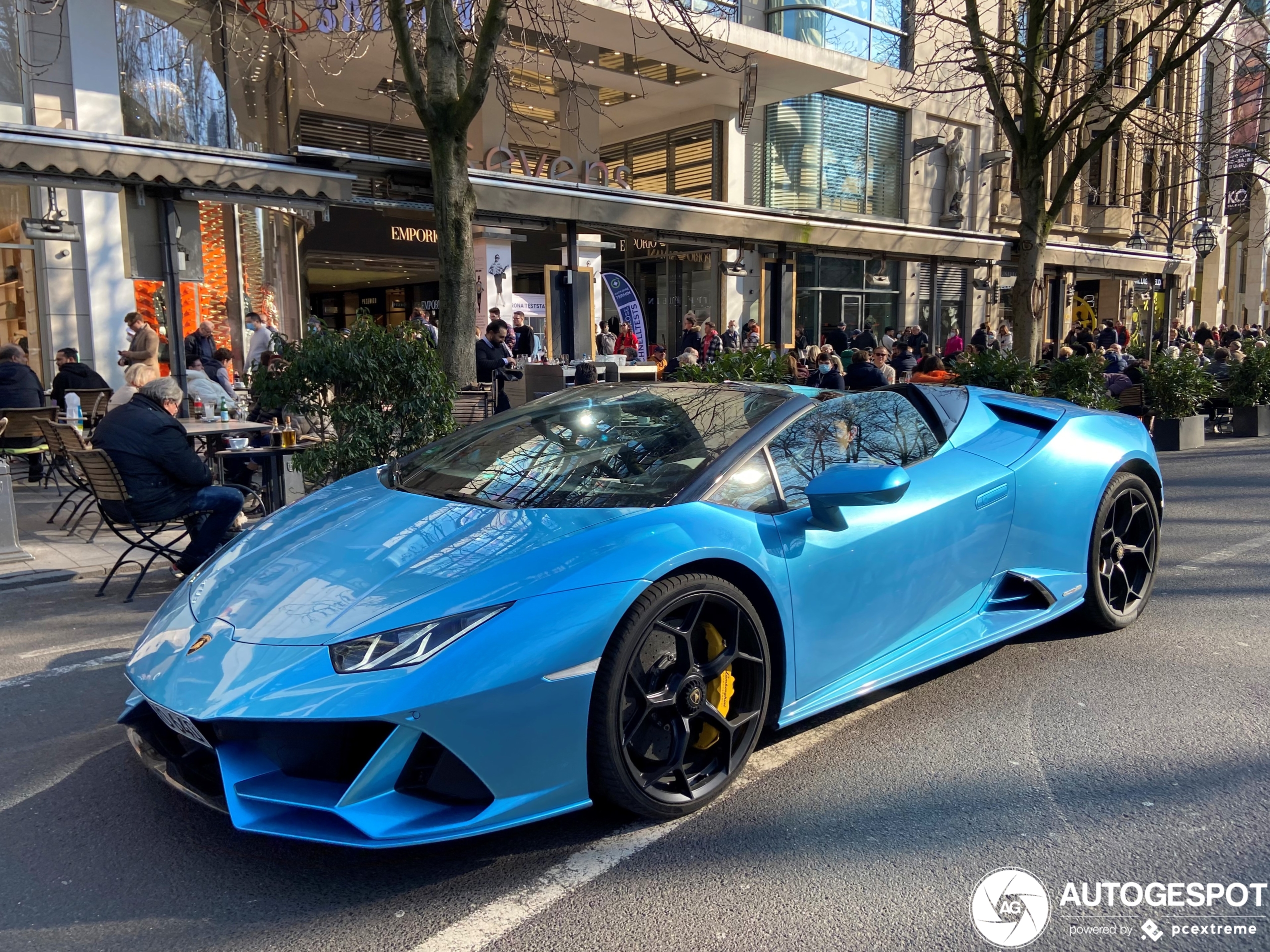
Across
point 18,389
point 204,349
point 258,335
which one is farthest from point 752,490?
point 258,335

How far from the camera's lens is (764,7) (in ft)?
67.0

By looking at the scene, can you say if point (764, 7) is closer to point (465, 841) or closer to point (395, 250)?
point (395, 250)

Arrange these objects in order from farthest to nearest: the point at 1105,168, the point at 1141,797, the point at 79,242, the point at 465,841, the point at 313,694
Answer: the point at 1105,168
the point at 79,242
the point at 1141,797
the point at 465,841
the point at 313,694

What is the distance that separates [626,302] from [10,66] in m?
10.8

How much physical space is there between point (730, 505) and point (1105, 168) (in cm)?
3653

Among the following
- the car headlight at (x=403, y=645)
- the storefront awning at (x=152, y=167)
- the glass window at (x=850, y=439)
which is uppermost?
the storefront awning at (x=152, y=167)

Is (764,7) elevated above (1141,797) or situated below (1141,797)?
above

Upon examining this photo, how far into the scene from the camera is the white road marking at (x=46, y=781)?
9.91 feet

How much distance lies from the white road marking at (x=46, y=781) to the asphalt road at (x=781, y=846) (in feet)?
0.04

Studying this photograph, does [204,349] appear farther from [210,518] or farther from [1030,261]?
[1030,261]

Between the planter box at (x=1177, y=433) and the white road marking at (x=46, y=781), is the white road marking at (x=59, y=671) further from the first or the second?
the planter box at (x=1177, y=433)

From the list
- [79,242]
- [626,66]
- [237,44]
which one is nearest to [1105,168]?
[626,66]

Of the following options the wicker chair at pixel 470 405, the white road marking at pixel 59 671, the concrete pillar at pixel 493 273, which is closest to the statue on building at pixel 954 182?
the concrete pillar at pixel 493 273

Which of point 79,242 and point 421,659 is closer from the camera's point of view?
point 421,659
